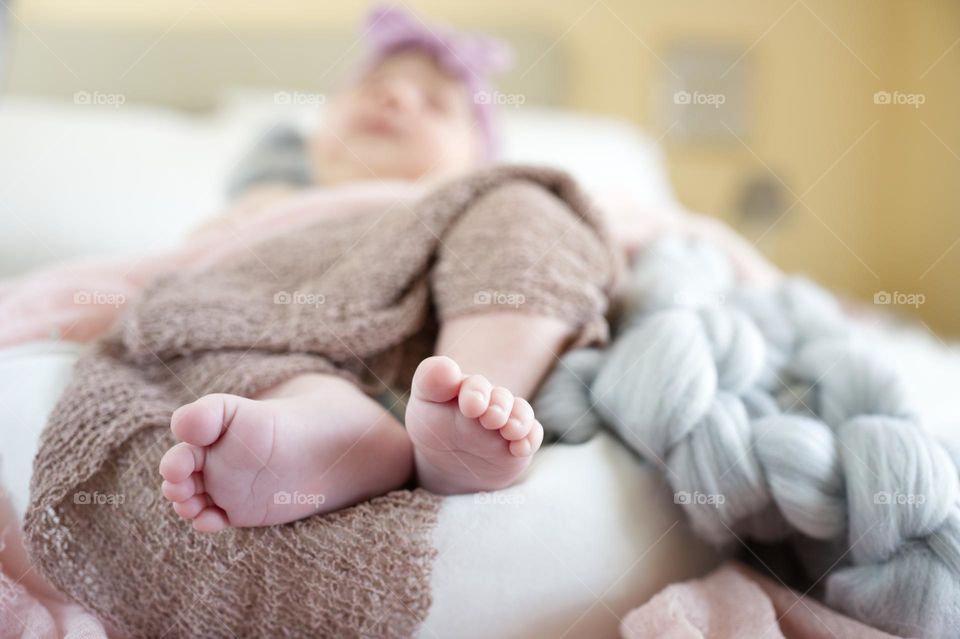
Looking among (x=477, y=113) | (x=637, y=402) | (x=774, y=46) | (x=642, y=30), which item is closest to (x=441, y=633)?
(x=637, y=402)

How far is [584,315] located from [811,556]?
11.4 inches

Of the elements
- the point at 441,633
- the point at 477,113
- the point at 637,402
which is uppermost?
the point at 477,113

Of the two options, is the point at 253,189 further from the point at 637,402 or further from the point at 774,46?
the point at 774,46

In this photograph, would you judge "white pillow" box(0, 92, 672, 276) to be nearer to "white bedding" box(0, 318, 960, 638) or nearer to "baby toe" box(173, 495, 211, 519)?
"white bedding" box(0, 318, 960, 638)

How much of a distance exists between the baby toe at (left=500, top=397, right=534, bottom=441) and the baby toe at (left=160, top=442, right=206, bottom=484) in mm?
212

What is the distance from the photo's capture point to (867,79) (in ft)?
8.59
